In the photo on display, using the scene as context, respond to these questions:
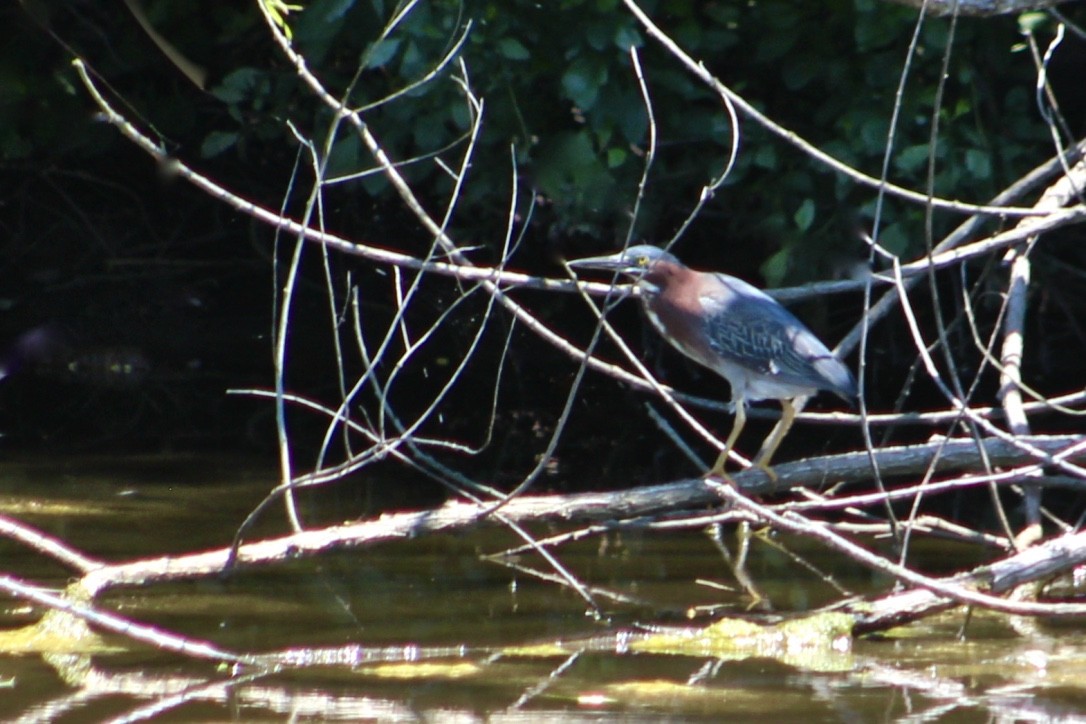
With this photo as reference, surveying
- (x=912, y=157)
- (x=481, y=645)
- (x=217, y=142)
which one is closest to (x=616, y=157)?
(x=912, y=157)

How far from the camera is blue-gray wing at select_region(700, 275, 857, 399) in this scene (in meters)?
4.59

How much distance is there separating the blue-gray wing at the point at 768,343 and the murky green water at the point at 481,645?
1.85ft

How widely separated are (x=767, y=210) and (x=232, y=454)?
2.34 m

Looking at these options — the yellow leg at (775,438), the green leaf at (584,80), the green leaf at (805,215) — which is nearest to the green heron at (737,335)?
the yellow leg at (775,438)

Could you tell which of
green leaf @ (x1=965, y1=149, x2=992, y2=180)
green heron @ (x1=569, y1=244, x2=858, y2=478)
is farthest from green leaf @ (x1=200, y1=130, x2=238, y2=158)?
green leaf @ (x1=965, y1=149, x2=992, y2=180)

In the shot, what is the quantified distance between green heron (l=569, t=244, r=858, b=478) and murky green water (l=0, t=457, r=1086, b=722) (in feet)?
1.66

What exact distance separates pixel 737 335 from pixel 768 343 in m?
0.12

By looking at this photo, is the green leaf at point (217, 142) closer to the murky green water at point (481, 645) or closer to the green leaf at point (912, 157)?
the murky green water at point (481, 645)

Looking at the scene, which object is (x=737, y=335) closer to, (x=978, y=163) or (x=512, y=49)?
(x=978, y=163)

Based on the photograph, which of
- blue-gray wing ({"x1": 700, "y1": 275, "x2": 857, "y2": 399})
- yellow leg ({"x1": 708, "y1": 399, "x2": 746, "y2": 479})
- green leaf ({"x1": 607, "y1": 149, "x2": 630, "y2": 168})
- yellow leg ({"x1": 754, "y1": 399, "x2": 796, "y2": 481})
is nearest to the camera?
yellow leg ({"x1": 708, "y1": 399, "x2": 746, "y2": 479})

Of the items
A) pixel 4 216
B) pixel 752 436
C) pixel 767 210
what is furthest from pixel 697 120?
pixel 4 216

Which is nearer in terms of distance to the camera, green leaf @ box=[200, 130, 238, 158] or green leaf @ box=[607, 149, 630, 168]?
green leaf @ box=[607, 149, 630, 168]

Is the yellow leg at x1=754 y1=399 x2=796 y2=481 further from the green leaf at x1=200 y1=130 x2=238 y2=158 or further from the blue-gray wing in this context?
the green leaf at x1=200 y1=130 x2=238 y2=158

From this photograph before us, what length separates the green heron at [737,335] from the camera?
462 cm
